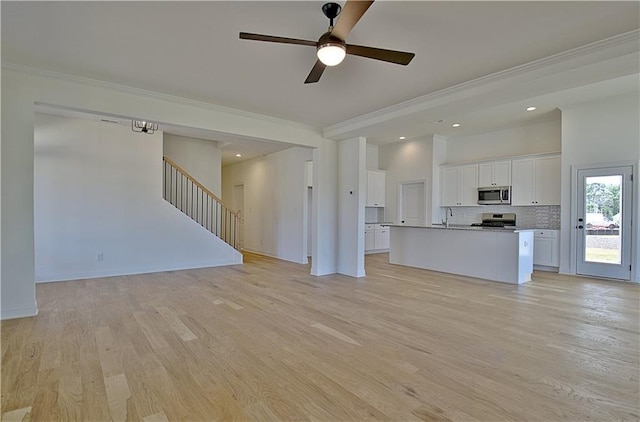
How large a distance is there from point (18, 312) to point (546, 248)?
8.24m

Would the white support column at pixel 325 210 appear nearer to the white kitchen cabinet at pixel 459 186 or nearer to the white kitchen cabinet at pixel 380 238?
the white kitchen cabinet at pixel 380 238

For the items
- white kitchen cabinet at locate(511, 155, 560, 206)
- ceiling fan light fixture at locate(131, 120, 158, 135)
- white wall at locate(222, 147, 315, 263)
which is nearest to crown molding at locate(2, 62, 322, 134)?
ceiling fan light fixture at locate(131, 120, 158, 135)

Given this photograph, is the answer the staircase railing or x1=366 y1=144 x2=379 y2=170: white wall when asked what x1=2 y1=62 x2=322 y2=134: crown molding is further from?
x1=366 y1=144 x2=379 y2=170: white wall

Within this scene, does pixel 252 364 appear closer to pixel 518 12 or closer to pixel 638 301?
pixel 518 12

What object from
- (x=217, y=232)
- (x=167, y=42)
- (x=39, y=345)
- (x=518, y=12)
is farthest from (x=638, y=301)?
(x=217, y=232)

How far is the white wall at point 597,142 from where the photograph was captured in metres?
5.37

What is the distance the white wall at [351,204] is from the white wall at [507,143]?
3407 mm

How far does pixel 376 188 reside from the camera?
912 cm

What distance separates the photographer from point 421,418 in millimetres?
1814

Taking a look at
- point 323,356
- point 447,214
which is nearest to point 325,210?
point 323,356

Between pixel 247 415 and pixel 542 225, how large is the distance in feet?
23.6

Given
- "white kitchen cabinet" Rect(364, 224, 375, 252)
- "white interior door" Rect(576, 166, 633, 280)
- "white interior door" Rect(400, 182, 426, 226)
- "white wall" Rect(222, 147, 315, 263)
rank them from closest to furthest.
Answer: "white interior door" Rect(576, 166, 633, 280), "white wall" Rect(222, 147, 315, 263), "white interior door" Rect(400, 182, 426, 226), "white kitchen cabinet" Rect(364, 224, 375, 252)

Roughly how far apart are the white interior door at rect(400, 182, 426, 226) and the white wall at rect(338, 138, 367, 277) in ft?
10.3

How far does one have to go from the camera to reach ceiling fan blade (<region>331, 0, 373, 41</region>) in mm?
1998
